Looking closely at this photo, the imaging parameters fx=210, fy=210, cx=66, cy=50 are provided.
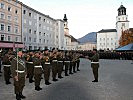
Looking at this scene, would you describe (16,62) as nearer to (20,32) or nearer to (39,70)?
(39,70)

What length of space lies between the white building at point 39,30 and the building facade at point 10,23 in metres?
2.52

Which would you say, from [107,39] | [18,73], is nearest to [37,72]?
[18,73]

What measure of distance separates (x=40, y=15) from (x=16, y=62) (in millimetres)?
62061

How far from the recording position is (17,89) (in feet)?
24.7

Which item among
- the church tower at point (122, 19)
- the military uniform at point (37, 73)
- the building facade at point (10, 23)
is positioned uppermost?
the church tower at point (122, 19)

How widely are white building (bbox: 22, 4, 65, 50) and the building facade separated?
2.52 m

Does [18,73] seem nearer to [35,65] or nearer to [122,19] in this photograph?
[35,65]

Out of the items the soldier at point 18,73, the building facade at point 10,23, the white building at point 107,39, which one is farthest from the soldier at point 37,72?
the white building at point 107,39

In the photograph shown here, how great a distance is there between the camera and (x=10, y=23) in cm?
5159

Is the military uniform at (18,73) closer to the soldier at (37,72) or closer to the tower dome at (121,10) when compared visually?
the soldier at (37,72)

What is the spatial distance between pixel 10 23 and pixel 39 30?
16.4m

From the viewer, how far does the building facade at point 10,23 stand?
47.9m

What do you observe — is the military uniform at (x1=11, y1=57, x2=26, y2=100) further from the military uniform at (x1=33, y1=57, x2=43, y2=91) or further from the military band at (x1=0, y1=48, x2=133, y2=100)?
the military uniform at (x1=33, y1=57, x2=43, y2=91)

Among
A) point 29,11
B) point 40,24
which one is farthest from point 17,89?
point 40,24
